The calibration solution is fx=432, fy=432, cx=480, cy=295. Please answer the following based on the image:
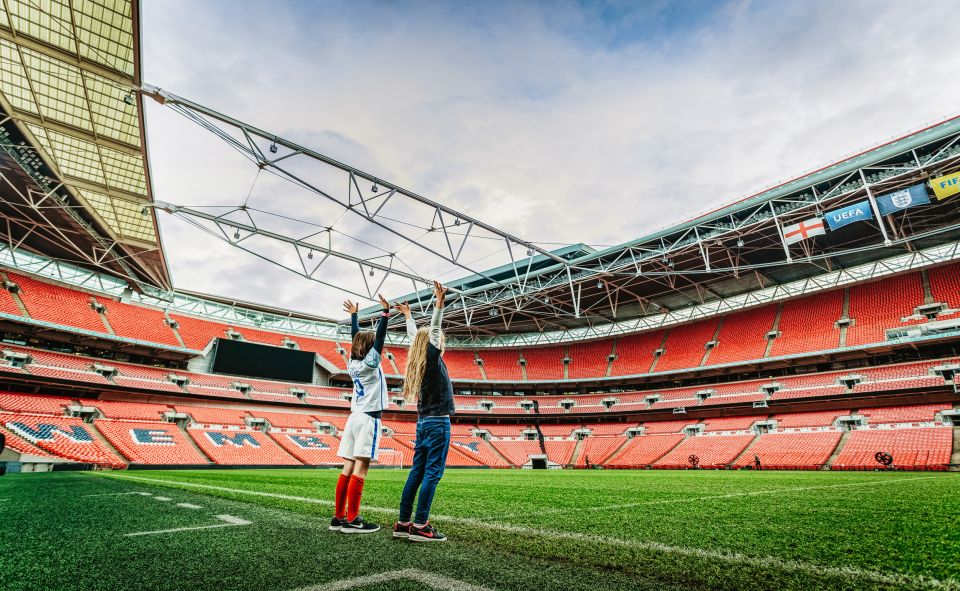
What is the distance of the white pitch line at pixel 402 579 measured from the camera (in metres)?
2.12

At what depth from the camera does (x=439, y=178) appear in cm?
1831

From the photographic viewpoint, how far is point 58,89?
11953 mm

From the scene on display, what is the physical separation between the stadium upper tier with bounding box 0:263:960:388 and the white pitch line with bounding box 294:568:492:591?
30077 mm

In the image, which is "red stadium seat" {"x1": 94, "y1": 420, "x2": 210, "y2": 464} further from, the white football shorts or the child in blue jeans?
the child in blue jeans

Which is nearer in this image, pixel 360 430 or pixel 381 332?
pixel 381 332

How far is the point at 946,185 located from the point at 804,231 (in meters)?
4.29

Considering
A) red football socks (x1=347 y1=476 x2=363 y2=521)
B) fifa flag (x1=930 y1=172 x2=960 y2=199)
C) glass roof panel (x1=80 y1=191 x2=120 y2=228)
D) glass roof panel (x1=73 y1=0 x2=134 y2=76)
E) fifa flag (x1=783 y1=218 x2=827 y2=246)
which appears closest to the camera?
red football socks (x1=347 y1=476 x2=363 y2=521)

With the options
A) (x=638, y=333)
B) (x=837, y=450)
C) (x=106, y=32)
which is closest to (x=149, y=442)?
(x=106, y=32)

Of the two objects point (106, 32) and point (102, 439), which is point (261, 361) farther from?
point (106, 32)

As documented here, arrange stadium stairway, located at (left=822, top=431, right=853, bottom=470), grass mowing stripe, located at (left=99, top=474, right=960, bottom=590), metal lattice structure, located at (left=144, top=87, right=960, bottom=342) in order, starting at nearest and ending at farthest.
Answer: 1. grass mowing stripe, located at (left=99, top=474, right=960, bottom=590)
2. metal lattice structure, located at (left=144, top=87, right=960, bottom=342)
3. stadium stairway, located at (left=822, top=431, right=853, bottom=470)

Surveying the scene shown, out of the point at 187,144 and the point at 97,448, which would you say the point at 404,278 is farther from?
the point at 97,448

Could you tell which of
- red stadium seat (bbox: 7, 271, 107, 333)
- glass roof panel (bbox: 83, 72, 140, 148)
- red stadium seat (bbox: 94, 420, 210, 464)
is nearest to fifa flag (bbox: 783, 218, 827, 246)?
glass roof panel (bbox: 83, 72, 140, 148)

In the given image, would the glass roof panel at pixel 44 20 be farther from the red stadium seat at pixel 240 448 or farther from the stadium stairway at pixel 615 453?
the stadium stairway at pixel 615 453

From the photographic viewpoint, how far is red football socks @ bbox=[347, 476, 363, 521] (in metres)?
3.76
